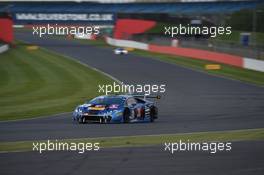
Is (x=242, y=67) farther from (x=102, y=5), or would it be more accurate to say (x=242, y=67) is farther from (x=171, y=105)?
(x=102, y=5)

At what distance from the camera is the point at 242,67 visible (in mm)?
59812

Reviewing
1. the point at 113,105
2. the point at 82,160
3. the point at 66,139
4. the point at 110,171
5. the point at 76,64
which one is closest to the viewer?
the point at 110,171

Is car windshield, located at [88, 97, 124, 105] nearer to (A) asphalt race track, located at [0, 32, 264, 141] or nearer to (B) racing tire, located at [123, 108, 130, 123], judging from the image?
(B) racing tire, located at [123, 108, 130, 123]

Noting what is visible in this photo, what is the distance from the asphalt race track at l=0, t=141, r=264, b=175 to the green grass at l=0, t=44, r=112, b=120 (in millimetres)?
12006

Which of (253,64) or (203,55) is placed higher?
(253,64)

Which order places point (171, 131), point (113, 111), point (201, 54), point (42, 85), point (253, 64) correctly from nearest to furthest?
point (171, 131) → point (113, 111) → point (42, 85) → point (253, 64) → point (201, 54)

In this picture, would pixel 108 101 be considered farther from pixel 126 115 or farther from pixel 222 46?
pixel 222 46

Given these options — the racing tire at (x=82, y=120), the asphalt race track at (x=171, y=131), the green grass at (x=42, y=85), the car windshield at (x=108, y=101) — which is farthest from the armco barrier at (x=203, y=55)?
the racing tire at (x=82, y=120)

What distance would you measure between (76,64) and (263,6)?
24.9 metres

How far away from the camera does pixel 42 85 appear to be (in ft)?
147

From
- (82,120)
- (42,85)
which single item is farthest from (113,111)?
(42,85)

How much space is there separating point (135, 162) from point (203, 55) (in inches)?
2257

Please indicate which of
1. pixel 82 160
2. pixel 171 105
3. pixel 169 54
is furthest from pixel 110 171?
pixel 169 54

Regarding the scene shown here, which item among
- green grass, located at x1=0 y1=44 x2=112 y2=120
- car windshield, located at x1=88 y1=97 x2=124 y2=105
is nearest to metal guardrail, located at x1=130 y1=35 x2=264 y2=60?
green grass, located at x1=0 y1=44 x2=112 y2=120
